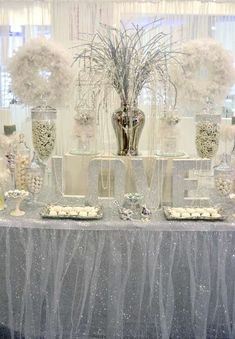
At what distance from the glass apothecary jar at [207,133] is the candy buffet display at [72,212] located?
25.3 inches

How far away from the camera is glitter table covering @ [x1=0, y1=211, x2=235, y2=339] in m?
1.84

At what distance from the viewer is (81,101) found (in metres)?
2.25

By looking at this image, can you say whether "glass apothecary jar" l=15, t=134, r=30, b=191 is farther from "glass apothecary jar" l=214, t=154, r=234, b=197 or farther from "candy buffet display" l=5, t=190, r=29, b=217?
"glass apothecary jar" l=214, t=154, r=234, b=197

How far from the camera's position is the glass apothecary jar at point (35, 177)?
79.7 inches

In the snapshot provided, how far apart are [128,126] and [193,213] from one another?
0.58 metres

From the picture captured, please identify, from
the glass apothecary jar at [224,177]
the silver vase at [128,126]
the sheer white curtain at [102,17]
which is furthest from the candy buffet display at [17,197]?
the sheer white curtain at [102,17]

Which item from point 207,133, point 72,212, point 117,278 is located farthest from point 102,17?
point 117,278

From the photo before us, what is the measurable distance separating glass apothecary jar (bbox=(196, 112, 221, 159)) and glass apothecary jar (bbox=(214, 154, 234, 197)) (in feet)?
0.62

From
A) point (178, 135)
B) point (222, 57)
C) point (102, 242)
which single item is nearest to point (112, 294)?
point (102, 242)

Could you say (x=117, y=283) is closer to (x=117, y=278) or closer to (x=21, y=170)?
(x=117, y=278)

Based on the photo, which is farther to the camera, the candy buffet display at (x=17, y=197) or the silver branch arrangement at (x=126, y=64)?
the silver branch arrangement at (x=126, y=64)

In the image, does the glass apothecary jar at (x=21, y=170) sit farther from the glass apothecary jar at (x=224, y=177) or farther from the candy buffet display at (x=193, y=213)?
the glass apothecary jar at (x=224, y=177)

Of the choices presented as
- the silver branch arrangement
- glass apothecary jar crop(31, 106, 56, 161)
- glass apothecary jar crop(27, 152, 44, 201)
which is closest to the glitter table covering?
glass apothecary jar crop(27, 152, 44, 201)

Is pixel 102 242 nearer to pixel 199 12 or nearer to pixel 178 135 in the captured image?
pixel 178 135
